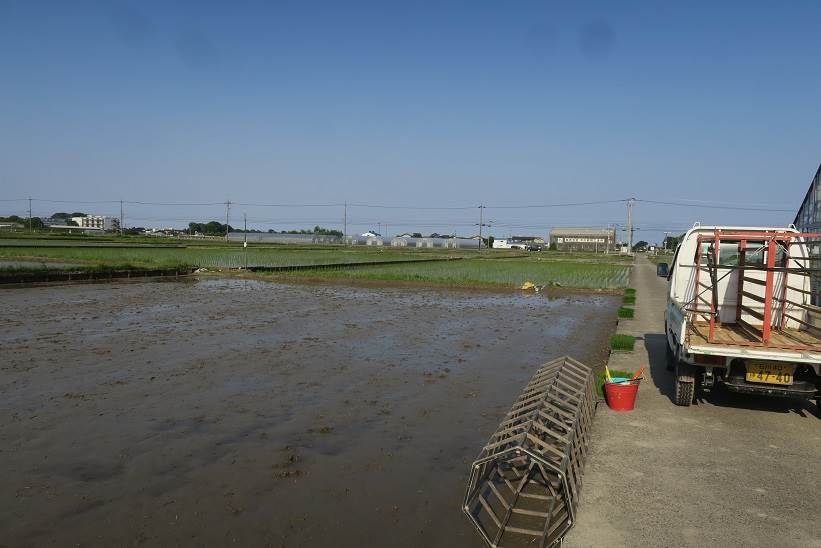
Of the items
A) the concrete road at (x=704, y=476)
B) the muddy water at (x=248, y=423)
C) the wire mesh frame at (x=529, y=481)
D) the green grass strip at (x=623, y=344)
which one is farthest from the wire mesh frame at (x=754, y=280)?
the muddy water at (x=248, y=423)

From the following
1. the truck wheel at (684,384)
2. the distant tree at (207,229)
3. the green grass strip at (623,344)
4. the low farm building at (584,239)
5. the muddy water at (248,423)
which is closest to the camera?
the muddy water at (248,423)

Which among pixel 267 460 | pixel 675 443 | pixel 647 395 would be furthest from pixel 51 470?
pixel 647 395

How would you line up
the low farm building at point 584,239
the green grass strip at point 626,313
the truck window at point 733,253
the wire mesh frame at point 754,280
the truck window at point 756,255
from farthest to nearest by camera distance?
1. the low farm building at point 584,239
2. the green grass strip at point 626,313
3. the truck window at point 733,253
4. the truck window at point 756,255
5. the wire mesh frame at point 754,280

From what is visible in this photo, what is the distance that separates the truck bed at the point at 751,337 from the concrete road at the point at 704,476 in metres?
0.83

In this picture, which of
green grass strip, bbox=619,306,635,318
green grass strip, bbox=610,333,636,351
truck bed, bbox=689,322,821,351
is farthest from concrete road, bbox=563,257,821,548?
green grass strip, bbox=619,306,635,318

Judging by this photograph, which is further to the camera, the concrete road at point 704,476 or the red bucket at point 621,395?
the red bucket at point 621,395

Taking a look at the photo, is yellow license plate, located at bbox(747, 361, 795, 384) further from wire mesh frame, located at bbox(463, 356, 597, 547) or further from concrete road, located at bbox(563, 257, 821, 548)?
wire mesh frame, located at bbox(463, 356, 597, 547)

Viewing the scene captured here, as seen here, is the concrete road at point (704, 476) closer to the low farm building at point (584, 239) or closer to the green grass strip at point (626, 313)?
the green grass strip at point (626, 313)

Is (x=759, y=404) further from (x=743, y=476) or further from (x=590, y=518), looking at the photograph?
(x=590, y=518)

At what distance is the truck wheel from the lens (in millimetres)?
6703

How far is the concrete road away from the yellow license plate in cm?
51

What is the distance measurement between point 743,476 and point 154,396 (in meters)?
6.76

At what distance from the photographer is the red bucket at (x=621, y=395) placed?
6.54 m

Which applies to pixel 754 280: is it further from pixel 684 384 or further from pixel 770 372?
pixel 684 384
